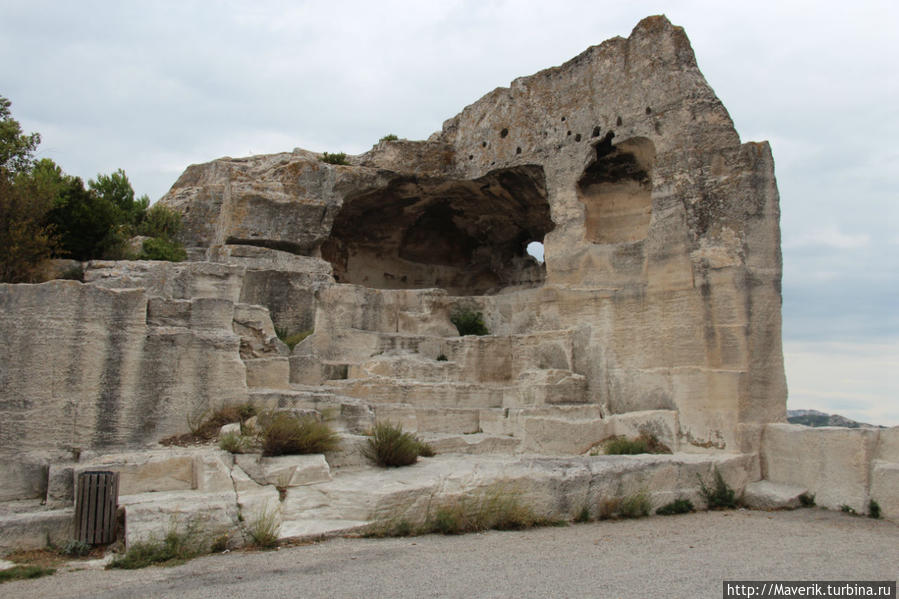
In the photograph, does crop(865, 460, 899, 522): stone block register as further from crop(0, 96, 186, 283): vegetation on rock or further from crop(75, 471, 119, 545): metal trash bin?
crop(0, 96, 186, 283): vegetation on rock

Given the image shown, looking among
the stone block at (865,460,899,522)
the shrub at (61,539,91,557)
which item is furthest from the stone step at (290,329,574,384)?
the shrub at (61,539,91,557)

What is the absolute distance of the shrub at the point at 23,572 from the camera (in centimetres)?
510

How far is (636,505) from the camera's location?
7.88 metres

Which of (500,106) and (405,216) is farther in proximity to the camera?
(405,216)

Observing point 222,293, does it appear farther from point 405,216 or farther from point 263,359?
point 405,216

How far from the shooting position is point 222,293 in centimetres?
1159

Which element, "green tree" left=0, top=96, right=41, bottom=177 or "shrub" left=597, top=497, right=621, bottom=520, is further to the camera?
"green tree" left=0, top=96, right=41, bottom=177

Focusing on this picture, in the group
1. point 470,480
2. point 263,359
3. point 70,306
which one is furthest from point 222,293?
point 470,480

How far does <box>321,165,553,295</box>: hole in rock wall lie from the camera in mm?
16625

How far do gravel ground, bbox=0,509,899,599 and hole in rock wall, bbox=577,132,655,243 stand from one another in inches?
277

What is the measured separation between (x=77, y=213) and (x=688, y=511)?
1128 cm

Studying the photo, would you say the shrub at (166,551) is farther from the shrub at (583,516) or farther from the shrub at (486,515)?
the shrub at (583,516)

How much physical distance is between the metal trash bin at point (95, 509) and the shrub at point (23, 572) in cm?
53

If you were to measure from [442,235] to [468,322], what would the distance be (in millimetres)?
5247
